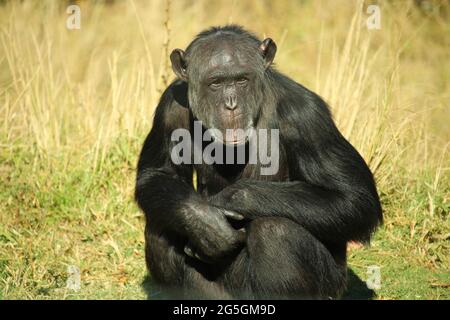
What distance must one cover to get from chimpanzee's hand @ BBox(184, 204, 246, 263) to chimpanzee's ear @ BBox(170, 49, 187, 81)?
1.10m

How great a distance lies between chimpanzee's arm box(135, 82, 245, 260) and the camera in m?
4.68

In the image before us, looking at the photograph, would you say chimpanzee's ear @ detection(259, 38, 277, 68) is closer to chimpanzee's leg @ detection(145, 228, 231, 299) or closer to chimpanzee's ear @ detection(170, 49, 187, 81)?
chimpanzee's ear @ detection(170, 49, 187, 81)

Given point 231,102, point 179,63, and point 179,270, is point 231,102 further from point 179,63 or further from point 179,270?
point 179,270

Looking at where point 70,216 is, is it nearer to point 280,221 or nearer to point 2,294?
point 2,294

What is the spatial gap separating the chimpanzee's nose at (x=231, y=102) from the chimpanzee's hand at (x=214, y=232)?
70cm

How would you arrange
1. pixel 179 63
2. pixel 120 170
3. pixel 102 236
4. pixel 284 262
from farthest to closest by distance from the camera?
pixel 120 170, pixel 102 236, pixel 179 63, pixel 284 262

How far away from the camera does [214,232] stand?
4.66 metres

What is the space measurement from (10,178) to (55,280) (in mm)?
1930

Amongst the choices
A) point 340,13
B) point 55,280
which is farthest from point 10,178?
point 340,13

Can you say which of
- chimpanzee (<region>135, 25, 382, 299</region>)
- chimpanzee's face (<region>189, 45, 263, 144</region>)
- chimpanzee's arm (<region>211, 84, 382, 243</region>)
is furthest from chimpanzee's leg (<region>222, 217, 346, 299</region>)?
chimpanzee's face (<region>189, 45, 263, 144</region>)

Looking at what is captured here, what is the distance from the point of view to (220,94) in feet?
16.4

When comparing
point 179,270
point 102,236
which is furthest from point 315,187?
point 102,236

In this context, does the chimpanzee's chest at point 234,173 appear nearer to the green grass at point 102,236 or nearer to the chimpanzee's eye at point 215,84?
the chimpanzee's eye at point 215,84

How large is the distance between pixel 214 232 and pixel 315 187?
0.78 m
